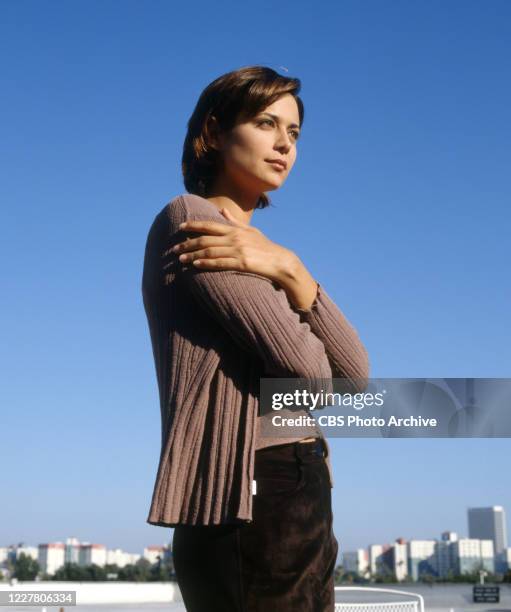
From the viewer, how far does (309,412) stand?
1.23 meters

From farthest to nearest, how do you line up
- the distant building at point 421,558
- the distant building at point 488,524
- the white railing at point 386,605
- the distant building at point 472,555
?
the distant building at point 488,524 → the distant building at point 472,555 → the distant building at point 421,558 → the white railing at point 386,605

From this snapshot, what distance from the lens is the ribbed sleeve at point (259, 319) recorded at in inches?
45.0

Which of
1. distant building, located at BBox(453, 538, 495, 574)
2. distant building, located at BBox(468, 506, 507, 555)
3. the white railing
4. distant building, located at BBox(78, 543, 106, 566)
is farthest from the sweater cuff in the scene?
distant building, located at BBox(468, 506, 507, 555)

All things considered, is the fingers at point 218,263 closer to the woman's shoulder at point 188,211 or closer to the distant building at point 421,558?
the woman's shoulder at point 188,211

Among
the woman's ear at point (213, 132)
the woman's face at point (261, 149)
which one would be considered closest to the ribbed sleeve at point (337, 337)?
the woman's face at point (261, 149)

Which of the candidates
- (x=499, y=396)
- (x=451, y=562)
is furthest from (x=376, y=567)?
(x=499, y=396)

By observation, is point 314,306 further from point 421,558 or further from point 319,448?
point 421,558

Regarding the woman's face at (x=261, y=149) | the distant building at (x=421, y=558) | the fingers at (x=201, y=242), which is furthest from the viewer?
the distant building at (x=421, y=558)

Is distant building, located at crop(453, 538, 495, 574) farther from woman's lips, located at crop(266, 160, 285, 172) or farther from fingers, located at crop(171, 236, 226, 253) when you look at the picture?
fingers, located at crop(171, 236, 226, 253)

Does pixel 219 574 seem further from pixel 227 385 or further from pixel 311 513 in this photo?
pixel 227 385

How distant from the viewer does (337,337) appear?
125cm

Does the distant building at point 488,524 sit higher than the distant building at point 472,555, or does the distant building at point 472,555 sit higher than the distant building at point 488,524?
the distant building at point 488,524

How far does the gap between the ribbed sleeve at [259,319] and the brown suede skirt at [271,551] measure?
0.12 metres

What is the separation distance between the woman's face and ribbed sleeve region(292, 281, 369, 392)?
221mm
